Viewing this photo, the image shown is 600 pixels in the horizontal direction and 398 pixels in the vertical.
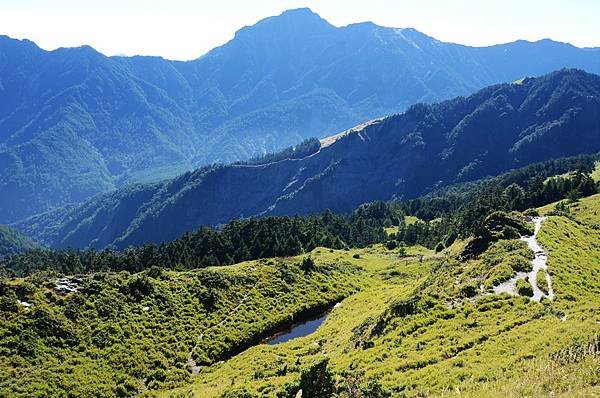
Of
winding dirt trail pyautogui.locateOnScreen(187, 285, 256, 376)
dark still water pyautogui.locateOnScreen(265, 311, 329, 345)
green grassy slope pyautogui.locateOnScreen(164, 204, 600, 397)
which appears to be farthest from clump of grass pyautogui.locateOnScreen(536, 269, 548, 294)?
winding dirt trail pyautogui.locateOnScreen(187, 285, 256, 376)

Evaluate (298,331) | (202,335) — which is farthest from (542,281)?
(202,335)

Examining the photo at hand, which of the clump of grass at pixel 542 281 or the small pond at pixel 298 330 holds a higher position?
the clump of grass at pixel 542 281

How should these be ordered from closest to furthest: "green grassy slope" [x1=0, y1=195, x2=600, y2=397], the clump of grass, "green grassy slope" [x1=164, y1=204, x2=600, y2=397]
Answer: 1. "green grassy slope" [x1=164, y1=204, x2=600, y2=397]
2. "green grassy slope" [x1=0, y1=195, x2=600, y2=397]
3. the clump of grass

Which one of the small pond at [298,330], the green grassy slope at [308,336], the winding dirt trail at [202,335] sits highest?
the green grassy slope at [308,336]

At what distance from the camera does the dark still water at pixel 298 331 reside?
78.1 m

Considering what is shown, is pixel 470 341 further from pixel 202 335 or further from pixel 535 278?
pixel 202 335

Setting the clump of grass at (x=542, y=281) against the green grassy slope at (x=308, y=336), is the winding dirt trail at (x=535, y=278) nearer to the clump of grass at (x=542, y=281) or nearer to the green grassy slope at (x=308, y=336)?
the clump of grass at (x=542, y=281)

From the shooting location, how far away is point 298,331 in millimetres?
81812

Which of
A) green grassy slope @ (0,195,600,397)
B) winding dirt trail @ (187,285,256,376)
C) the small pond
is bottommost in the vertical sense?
the small pond

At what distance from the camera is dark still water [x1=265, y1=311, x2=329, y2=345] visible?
256 feet

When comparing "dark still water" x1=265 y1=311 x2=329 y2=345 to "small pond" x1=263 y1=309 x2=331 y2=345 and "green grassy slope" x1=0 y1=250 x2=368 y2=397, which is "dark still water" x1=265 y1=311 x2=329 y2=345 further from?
"green grassy slope" x1=0 y1=250 x2=368 y2=397

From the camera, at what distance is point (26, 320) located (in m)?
62.9

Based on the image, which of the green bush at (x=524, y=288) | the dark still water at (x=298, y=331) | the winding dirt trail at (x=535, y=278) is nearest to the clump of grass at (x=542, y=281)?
the winding dirt trail at (x=535, y=278)

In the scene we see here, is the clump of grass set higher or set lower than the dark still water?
higher
